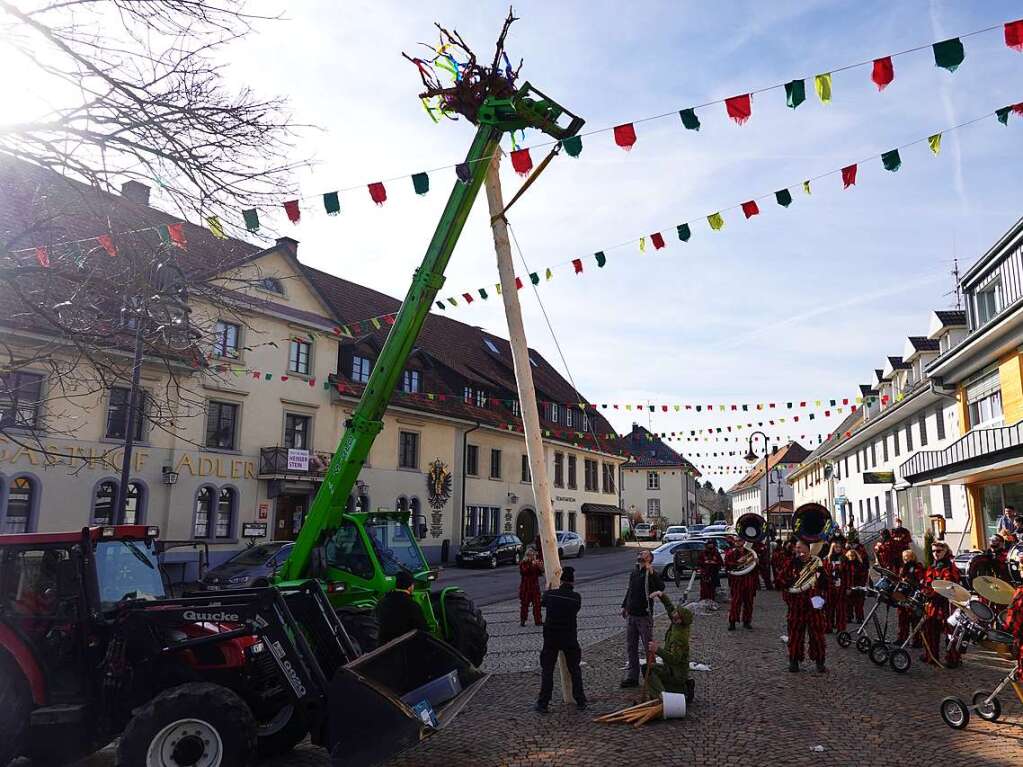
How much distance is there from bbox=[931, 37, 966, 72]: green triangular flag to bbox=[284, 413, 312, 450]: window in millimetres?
23513

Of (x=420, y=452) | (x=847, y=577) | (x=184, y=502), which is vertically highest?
(x=420, y=452)

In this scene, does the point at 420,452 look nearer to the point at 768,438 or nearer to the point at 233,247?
the point at 768,438

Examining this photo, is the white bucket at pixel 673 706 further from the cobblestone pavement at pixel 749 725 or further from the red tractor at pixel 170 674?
the red tractor at pixel 170 674

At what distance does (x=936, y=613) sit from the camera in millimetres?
10109

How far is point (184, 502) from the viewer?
23.1 m

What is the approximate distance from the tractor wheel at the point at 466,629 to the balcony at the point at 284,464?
17733mm

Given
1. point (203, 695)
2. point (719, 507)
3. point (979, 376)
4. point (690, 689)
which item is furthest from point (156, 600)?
point (719, 507)

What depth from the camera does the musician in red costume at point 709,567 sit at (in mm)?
17188

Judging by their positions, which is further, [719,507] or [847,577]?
[719,507]

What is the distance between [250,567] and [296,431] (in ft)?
38.3

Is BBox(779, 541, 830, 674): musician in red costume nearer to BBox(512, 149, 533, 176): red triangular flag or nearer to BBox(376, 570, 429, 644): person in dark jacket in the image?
BBox(376, 570, 429, 644): person in dark jacket

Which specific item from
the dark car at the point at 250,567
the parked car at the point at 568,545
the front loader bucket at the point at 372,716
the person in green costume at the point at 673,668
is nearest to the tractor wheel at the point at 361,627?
the front loader bucket at the point at 372,716

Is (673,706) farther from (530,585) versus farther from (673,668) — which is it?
(530,585)

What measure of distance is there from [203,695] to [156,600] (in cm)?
137
